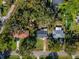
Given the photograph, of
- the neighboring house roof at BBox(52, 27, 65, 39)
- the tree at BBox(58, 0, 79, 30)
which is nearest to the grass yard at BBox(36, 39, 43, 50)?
the neighboring house roof at BBox(52, 27, 65, 39)

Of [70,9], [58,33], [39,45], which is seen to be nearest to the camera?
[70,9]

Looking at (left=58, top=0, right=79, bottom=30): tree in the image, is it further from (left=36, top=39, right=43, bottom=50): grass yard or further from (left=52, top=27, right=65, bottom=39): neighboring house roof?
(left=36, top=39, right=43, bottom=50): grass yard

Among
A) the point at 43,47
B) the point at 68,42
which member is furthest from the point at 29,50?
the point at 43,47

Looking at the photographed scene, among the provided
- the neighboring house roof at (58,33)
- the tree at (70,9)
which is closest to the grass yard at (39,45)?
the neighboring house roof at (58,33)

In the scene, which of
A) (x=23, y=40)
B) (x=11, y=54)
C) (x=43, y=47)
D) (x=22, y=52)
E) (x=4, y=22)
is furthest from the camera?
(x=43, y=47)

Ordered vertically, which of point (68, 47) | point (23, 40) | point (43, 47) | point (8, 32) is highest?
point (8, 32)

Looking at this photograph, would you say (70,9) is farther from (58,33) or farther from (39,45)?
(39,45)

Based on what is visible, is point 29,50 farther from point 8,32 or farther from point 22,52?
point 8,32

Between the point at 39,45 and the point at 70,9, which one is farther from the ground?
the point at 70,9

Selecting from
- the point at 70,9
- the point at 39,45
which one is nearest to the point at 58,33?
the point at 39,45

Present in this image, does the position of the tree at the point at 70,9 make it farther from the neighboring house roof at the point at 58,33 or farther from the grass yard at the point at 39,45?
the grass yard at the point at 39,45

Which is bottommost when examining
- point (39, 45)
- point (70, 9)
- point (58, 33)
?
point (39, 45)
